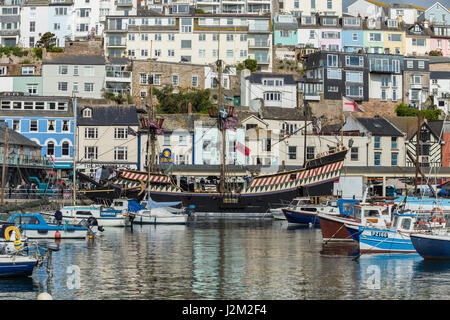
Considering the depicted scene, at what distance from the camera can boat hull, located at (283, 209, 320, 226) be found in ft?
226

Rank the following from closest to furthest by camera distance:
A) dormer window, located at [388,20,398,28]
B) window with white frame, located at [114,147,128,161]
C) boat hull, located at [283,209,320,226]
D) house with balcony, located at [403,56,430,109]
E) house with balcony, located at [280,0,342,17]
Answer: boat hull, located at [283,209,320,226] < window with white frame, located at [114,147,128,161] < house with balcony, located at [403,56,430,109] < dormer window, located at [388,20,398,28] < house with balcony, located at [280,0,342,17]

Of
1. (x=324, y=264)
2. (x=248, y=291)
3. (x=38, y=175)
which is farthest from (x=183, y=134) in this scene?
(x=248, y=291)

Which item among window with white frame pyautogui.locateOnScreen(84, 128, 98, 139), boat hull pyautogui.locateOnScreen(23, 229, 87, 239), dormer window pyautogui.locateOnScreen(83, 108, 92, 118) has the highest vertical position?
dormer window pyautogui.locateOnScreen(83, 108, 92, 118)

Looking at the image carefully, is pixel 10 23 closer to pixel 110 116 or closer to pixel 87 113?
pixel 87 113

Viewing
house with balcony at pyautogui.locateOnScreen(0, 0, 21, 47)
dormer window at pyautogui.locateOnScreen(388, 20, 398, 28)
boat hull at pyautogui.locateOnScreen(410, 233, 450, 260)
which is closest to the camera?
boat hull at pyautogui.locateOnScreen(410, 233, 450, 260)

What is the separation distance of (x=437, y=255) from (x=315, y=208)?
30625 mm

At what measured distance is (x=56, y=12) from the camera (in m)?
129

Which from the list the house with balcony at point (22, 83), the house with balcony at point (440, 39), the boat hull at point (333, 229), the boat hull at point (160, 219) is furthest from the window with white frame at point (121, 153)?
the house with balcony at point (440, 39)

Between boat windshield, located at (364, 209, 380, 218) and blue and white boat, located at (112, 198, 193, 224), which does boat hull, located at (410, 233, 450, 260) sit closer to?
boat windshield, located at (364, 209, 380, 218)

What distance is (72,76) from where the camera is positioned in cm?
10506

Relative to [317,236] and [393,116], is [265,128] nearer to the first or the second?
[393,116]

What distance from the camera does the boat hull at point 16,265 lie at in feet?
105

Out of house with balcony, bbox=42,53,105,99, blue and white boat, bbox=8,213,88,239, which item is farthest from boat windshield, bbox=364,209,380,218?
house with balcony, bbox=42,53,105,99

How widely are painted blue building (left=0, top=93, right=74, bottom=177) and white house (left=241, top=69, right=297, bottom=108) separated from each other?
2788 cm
